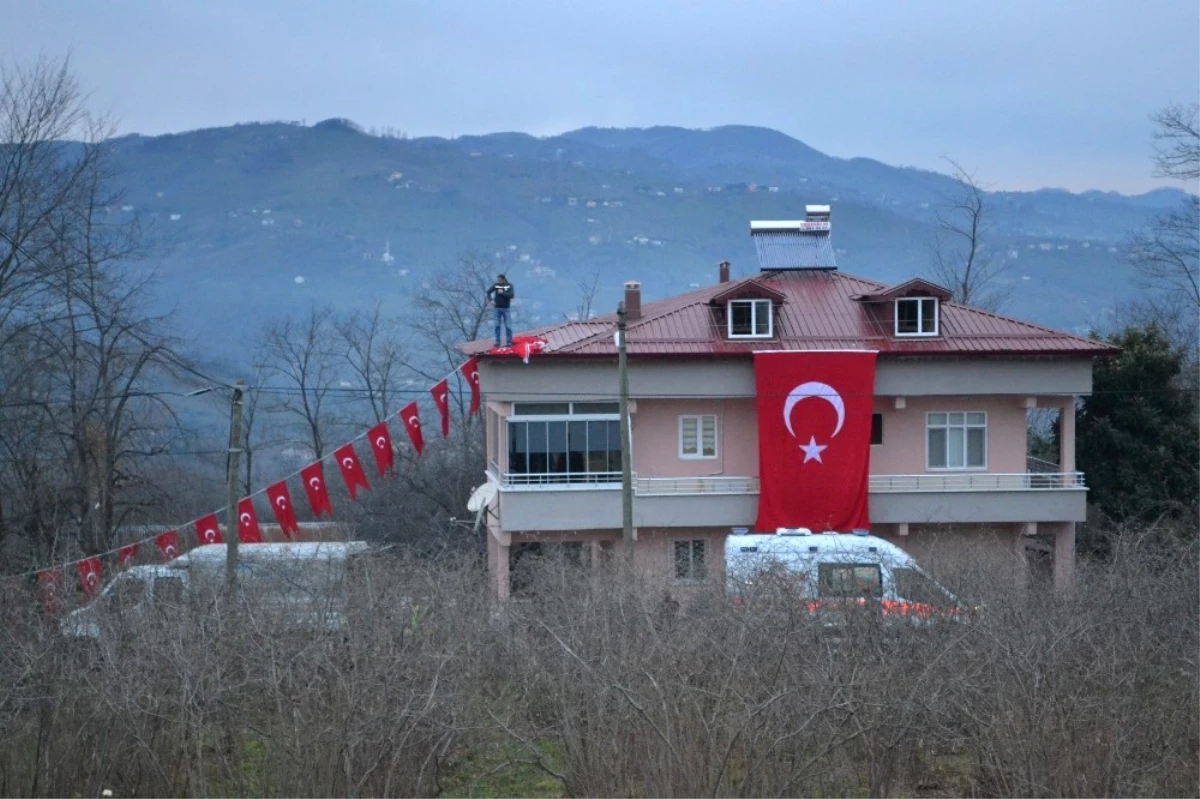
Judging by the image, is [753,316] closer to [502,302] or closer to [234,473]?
[502,302]

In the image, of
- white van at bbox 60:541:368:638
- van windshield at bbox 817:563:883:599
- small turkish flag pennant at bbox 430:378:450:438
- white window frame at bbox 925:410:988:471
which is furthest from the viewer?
white window frame at bbox 925:410:988:471

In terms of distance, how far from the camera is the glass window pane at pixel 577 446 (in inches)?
1169

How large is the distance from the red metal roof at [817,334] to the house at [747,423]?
0.05 m

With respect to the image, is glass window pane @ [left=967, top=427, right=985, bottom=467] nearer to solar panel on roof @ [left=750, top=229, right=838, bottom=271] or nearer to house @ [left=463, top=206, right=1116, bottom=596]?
house @ [left=463, top=206, right=1116, bottom=596]

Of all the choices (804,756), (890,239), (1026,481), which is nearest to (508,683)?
(804,756)

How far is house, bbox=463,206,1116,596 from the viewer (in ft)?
97.0

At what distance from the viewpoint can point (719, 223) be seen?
133 m

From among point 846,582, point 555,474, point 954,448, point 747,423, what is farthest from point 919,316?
point 846,582

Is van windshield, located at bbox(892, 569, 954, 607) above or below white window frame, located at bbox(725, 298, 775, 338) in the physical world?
below

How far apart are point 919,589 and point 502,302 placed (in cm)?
1246

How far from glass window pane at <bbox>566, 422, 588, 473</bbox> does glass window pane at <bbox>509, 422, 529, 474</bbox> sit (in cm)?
91

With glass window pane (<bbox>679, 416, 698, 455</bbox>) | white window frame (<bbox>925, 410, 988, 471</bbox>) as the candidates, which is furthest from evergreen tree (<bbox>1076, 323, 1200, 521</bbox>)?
glass window pane (<bbox>679, 416, 698, 455</bbox>)

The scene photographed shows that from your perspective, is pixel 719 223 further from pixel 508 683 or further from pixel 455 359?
pixel 508 683

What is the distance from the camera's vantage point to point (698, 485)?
1186 inches
